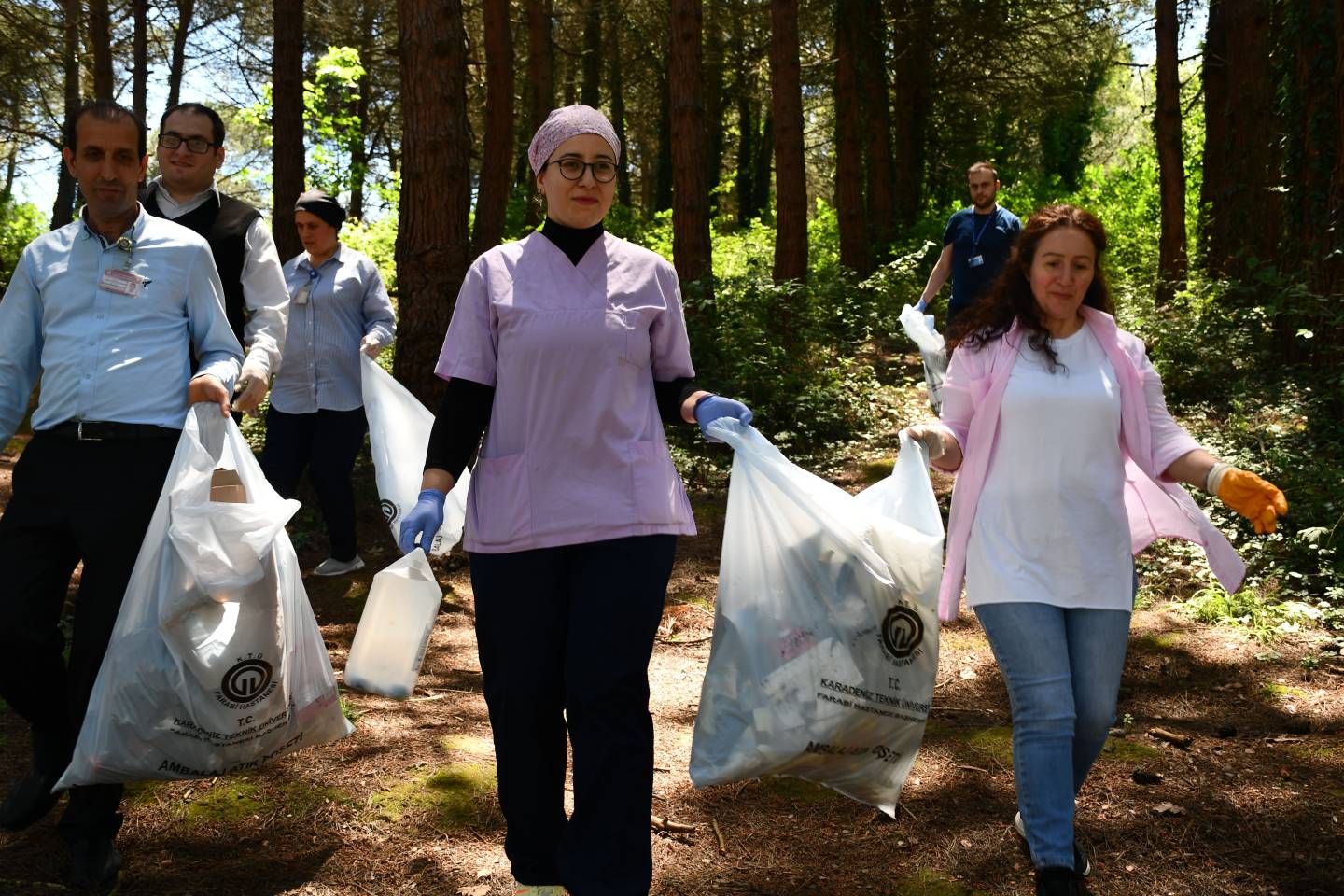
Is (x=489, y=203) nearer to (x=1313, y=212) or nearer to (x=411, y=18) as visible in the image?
(x=411, y=18)

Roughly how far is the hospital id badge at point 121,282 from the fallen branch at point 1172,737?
3.60 m

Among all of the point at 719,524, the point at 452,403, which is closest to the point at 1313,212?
the point at 719,524

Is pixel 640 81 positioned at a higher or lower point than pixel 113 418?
higher

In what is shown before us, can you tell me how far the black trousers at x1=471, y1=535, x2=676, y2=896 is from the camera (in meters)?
2.59

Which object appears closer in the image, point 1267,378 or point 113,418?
point 113,418

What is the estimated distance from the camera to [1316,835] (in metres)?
3.30

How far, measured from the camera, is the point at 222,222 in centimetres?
357

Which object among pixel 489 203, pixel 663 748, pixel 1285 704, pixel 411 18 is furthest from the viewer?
pixel 489 203

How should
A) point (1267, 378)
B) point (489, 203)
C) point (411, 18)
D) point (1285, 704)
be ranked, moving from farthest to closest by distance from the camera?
point (489, 203) < point (1267, 378) < point (411, 18) < point (1285, 704)

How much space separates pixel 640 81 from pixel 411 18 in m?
18.0

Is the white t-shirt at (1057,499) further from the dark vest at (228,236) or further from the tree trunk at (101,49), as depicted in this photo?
the tree trunk at (101,49)

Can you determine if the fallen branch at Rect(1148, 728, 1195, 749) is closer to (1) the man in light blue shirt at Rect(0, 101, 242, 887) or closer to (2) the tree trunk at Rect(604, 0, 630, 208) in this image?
(1) the man in light blue shirt at Rect(0, 101, 242, 887)

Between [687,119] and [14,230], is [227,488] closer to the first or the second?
[687,119]

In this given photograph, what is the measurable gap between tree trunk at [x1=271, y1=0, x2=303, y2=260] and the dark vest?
6.91 m
